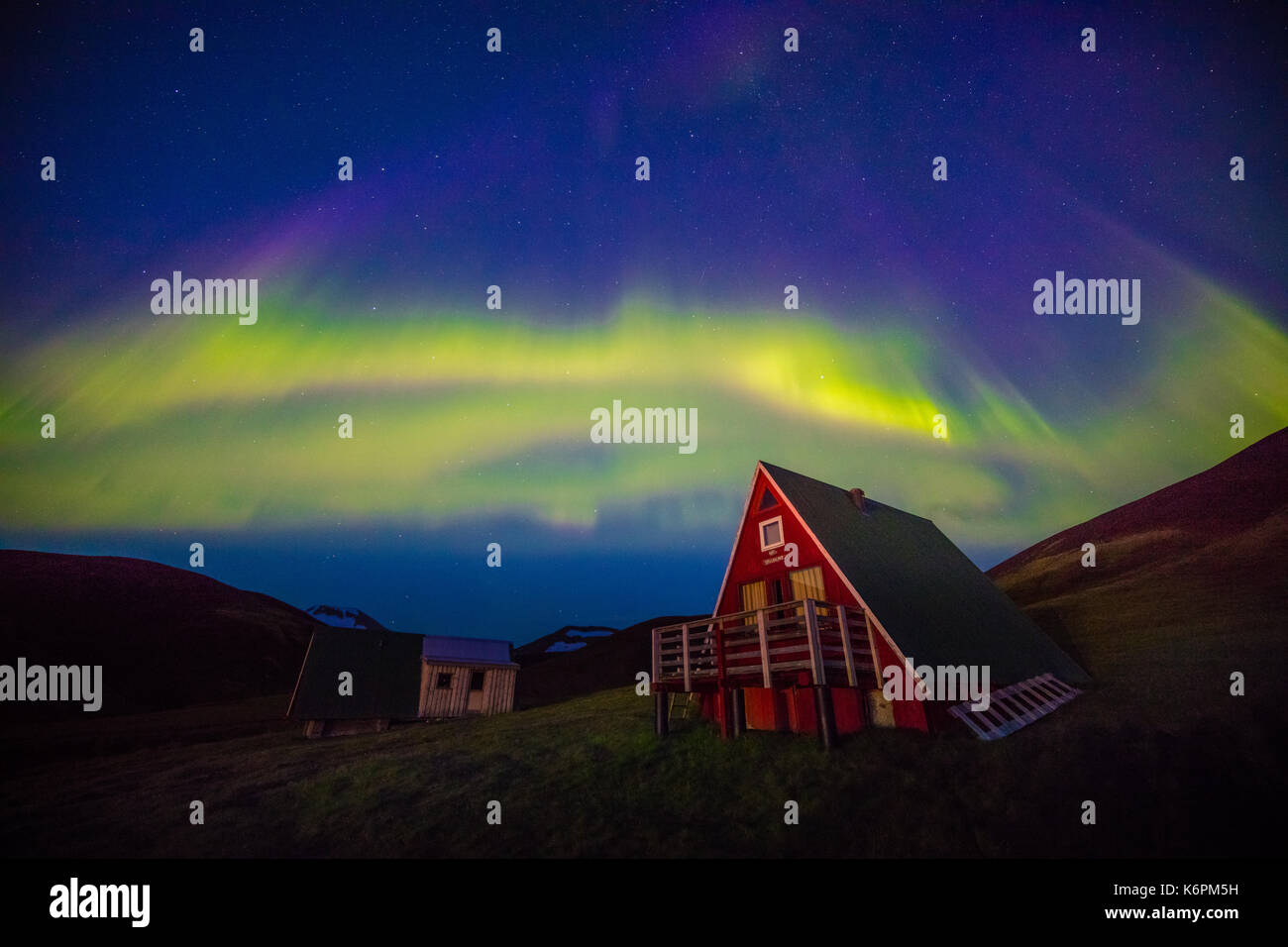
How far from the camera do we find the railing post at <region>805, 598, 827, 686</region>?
1377 cm

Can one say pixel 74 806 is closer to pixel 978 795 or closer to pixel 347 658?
A: pixel 347 658

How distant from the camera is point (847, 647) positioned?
47.9ft

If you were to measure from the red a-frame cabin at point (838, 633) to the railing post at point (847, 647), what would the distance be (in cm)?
3

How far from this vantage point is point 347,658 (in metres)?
32.4

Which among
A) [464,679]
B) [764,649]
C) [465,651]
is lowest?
[464,679]

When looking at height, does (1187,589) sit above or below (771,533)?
below

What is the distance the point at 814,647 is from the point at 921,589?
24.2 ft

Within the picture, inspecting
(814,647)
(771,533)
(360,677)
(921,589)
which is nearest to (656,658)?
(771,533)

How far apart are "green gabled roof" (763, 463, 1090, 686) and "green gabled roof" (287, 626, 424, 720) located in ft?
84.4

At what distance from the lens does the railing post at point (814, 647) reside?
542 inches

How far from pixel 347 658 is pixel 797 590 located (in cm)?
2738

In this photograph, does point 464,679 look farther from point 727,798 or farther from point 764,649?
point 727,798

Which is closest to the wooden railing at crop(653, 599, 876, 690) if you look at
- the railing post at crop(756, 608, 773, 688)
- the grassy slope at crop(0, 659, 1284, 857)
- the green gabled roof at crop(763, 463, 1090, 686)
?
the railing post at crop(756, 608, 773, 688)

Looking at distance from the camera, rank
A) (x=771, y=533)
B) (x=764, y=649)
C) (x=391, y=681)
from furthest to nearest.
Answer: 1. (x=391, y=681)
2. (x=771, y=533)
3. (x=764, y=649)
